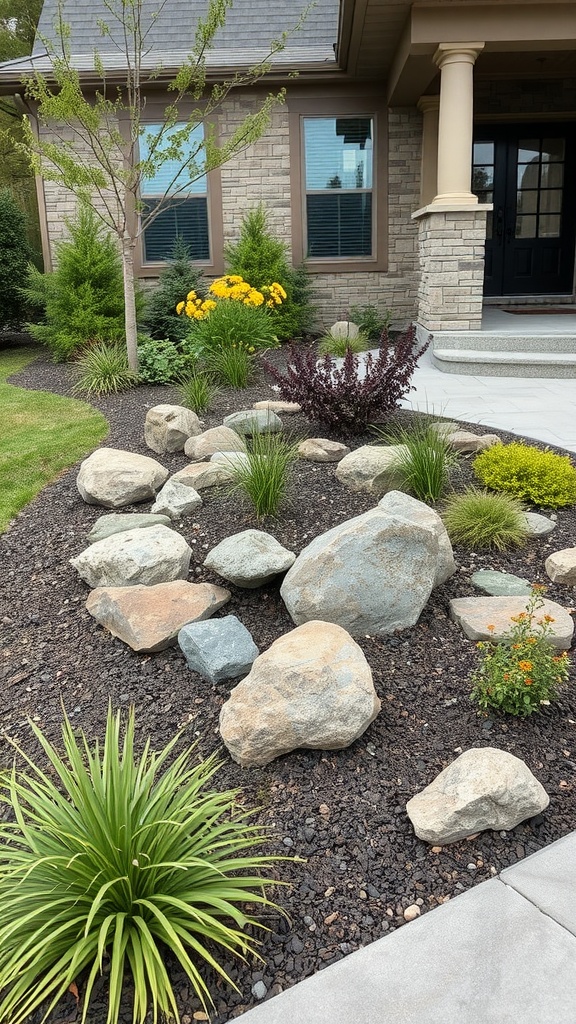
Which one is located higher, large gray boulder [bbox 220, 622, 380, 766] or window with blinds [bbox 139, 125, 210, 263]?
window with blinds [bbox 139, 125, 210, 263]

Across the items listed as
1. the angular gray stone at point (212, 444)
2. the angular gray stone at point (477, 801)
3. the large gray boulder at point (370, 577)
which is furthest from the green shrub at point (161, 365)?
the angular gray stone at point (477, 801)

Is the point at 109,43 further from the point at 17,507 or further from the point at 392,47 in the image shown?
the point at 17,507

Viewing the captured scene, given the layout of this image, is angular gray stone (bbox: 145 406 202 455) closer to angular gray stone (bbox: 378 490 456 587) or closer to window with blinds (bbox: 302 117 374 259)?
angular gray stone (bbox: 378 490 456 587)

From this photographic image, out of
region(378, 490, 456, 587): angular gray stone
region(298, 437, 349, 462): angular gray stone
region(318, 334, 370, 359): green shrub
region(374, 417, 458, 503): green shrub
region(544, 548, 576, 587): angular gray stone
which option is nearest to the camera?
region(378, 490, 456, 587): angular gray stone

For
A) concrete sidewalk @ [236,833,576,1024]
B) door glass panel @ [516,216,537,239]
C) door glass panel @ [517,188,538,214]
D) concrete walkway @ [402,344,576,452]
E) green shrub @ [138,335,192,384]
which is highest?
door glass panel @ [517,188,538,214]

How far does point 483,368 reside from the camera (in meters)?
7.93

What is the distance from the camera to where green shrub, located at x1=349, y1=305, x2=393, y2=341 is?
10.1 m

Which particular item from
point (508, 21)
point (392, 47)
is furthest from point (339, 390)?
point (392, 47)

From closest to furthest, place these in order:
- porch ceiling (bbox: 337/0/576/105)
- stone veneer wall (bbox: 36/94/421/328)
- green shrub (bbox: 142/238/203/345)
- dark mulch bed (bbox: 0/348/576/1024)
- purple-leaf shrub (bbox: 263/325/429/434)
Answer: dark mulch bed (bbox: 0/348/576/1024) → purple-leaf shrub (bbox: 263/325/429/434) → porch ceiling (bbox: 337/0/576/105) → green shrub (bbox: 142/238/203/345) → stone veneer wall (bbox: 36/94/421/328)

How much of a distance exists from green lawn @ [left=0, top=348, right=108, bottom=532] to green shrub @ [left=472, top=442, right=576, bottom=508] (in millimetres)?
2610

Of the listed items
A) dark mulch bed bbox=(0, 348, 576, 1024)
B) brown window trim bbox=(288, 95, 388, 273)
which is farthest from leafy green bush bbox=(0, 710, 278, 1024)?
brown window trim bbox=(288, 95, 388, 273)

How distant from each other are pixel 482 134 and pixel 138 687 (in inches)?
422

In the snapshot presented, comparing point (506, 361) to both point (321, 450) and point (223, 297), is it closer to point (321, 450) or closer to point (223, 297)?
point (223, 297)

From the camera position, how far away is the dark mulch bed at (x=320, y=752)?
1822 mm
